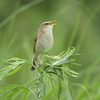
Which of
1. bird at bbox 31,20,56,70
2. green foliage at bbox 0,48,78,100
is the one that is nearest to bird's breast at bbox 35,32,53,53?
bird at bbox 31,20,56,70

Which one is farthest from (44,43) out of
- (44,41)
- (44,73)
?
(44,73)

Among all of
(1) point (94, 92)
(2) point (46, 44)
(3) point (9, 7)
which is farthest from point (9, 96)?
(3) point (9, 7)

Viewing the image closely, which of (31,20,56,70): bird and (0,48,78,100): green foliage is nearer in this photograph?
(0,48,78,100): green foliage

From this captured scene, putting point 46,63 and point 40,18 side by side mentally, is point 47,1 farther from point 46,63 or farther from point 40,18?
point 46,63

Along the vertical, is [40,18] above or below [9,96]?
above

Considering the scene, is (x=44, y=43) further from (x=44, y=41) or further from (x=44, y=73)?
(x=44, y=73)

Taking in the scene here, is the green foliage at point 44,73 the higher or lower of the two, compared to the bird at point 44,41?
lower

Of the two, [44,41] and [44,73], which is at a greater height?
[44,41]

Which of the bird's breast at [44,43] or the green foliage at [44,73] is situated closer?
the green foliage at [44,73]

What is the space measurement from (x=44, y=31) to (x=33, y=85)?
1.50 meters

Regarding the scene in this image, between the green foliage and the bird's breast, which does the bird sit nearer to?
the bird's breast

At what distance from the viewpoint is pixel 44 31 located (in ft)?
9.55

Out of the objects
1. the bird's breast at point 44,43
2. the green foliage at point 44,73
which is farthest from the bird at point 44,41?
the green foliage at point 44,73

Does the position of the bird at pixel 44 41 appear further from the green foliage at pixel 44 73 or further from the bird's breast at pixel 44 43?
the green foliage at pixel 44 73
